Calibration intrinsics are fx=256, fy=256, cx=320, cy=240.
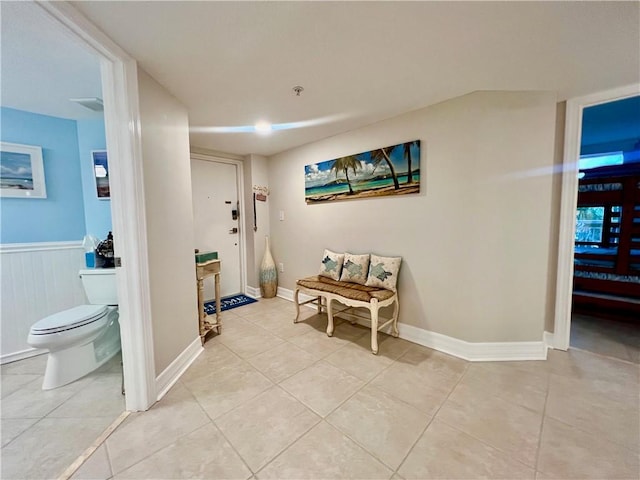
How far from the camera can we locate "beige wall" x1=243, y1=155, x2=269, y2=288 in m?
3.59

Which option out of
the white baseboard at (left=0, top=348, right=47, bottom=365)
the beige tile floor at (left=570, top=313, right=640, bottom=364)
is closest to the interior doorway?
the beige tile floor at (left=570, top=313, right=640, bottom=364)

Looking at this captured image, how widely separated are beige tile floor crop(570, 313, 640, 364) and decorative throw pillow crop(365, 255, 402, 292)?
168 centimetres

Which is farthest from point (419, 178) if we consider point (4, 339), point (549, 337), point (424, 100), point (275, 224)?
point (4, 339)

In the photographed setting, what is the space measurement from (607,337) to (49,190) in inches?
207

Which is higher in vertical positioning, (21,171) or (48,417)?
(21,171)

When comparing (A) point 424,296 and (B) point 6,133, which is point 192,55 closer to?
(B) point 6,133

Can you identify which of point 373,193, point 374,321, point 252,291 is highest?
point 373,193

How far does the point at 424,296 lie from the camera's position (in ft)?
7.55

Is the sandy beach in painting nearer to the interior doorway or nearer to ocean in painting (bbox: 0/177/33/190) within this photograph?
the interior doorway

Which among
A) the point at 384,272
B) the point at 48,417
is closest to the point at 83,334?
the point at 48,417

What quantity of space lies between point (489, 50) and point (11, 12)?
2309 millimetres

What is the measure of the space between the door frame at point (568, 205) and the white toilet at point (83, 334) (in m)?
3.69

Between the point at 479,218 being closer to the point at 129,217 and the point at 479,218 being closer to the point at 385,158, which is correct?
the point at 385,158

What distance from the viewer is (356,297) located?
223 cm
